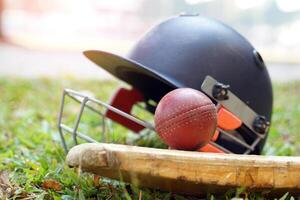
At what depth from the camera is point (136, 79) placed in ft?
5.83

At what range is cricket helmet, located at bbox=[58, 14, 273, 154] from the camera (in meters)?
1.46

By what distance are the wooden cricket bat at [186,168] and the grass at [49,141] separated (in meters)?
0.04

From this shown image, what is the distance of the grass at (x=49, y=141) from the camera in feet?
4.14

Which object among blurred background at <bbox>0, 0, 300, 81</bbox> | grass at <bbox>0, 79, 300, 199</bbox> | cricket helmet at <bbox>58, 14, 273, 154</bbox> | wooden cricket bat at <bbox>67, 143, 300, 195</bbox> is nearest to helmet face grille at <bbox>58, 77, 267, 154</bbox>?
cricket helmet at <bbox>58, 14, 273, 154</bbox>

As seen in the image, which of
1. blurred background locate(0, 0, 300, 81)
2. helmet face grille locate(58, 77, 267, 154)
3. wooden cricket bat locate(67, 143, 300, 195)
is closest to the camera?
wooden cricket bat locate(67, 143, 300, 195)

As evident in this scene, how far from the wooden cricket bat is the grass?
0.04 m

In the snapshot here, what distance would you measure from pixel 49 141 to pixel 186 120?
815mm

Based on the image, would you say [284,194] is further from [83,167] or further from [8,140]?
[8,140]

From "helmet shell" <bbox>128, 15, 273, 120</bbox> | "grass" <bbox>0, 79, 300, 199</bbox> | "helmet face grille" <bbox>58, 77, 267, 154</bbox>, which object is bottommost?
"grass" <bbox>0, 79, 300, 199</bbox>

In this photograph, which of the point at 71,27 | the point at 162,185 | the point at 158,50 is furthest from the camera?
the point at 71,27

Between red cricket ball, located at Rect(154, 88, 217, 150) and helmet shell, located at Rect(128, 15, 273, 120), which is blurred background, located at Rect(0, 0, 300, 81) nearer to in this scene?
helmet shell, located at Rect(128, 15, 273, 120)

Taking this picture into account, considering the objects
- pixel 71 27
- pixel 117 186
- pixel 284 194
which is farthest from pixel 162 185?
pixel 71 27

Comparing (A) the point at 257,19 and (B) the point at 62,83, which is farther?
(A) the point at 257,19

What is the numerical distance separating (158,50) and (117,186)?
0.44 m
